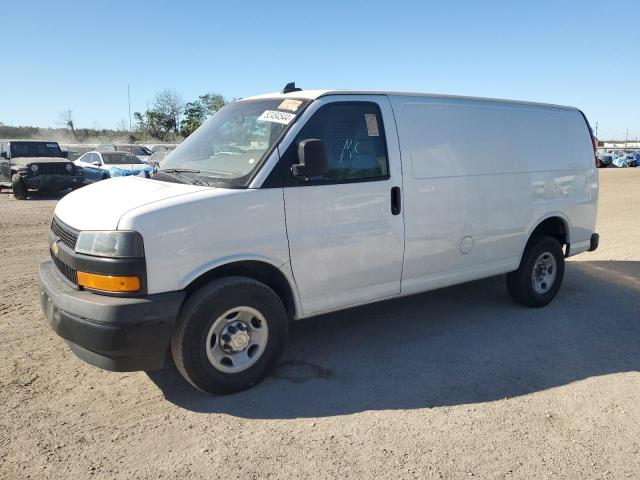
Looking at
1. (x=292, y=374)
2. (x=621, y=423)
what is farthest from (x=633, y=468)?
(x=292, y=374)

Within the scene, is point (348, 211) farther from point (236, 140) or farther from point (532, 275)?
point (532, 275)

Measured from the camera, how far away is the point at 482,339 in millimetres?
4816

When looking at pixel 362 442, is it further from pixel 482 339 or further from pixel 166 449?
pixel 482 339

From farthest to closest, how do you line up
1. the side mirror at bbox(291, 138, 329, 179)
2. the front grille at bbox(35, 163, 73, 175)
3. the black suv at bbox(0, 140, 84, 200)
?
1. the front grille at bbox(35, 163, 73, 175)
2. the black suv at bbox(0, 140, 84, 200)
3. the side mirror at bbox(291, 138, 329, 179)

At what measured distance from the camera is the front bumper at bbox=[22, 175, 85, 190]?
16312 mm

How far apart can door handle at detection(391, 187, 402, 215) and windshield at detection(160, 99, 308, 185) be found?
1.00m

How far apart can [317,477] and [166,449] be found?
91 centimetres

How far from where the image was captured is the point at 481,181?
16.1 feet

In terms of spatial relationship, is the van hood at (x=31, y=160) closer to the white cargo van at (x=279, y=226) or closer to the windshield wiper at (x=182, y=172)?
the white cargo van at (x=279, y=226)

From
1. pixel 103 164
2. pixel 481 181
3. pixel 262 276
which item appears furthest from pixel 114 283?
pixel 103 164

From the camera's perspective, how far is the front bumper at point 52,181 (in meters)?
16.3

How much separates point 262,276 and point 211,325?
1.89 ft

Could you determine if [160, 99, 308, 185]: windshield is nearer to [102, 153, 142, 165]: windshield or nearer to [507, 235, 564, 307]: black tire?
[507, 235, 564, 307]: black tire

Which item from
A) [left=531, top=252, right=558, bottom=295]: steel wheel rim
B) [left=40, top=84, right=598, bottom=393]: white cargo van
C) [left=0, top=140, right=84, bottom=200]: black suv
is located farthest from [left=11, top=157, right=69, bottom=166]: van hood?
[left=531, top=252, right=558, bottom=295]: steel wheel rim
